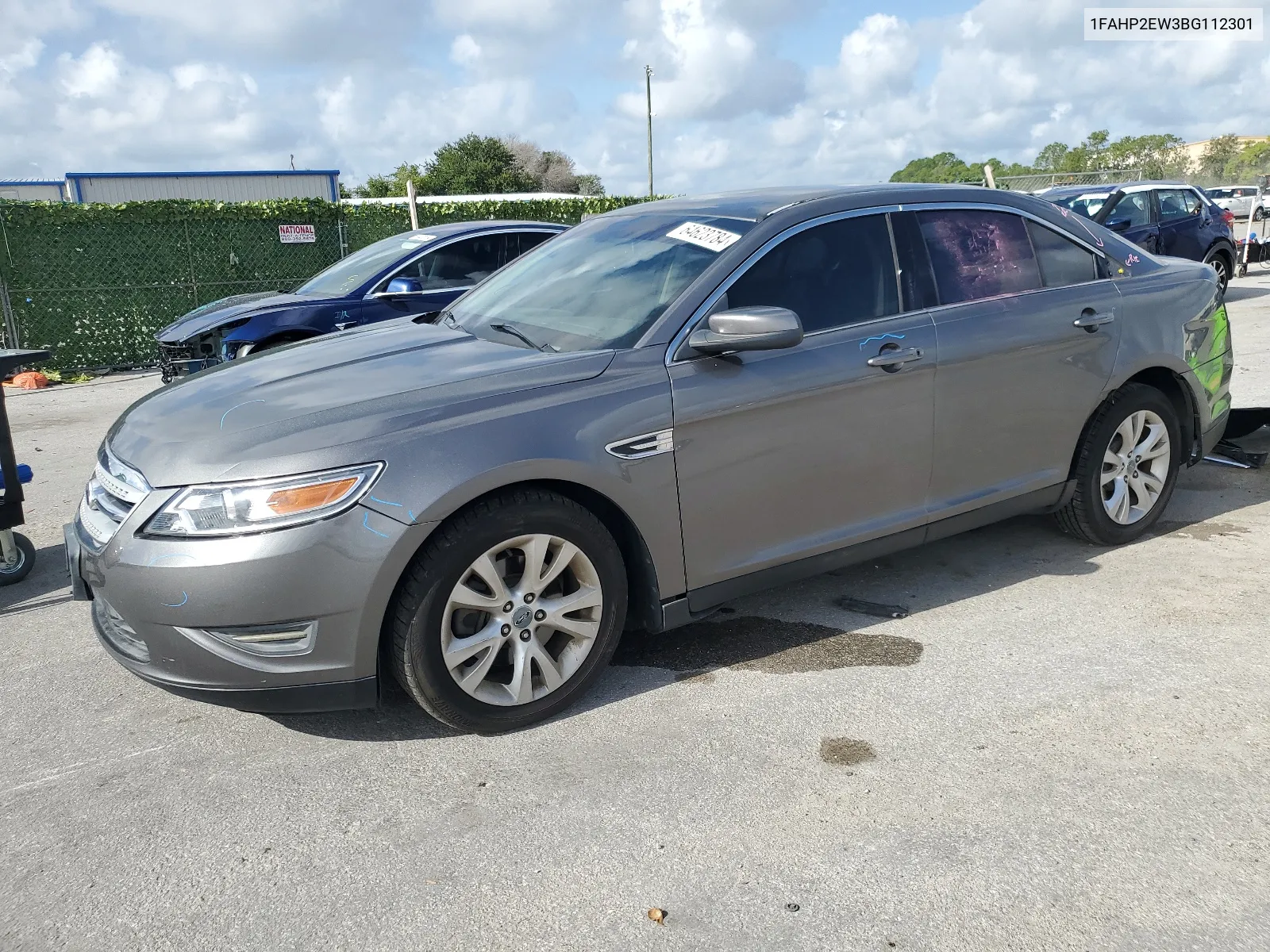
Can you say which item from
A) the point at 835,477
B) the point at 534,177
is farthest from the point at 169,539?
the point at 534,177

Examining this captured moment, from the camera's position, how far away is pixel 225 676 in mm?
3018

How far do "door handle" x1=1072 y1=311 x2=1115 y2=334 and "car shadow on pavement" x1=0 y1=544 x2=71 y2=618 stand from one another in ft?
14.8

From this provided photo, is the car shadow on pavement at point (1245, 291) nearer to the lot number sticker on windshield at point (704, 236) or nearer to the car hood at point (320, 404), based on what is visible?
the lot number sticker on windshield at point (704, 236)

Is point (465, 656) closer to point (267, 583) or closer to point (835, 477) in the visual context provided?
point (267, 583)

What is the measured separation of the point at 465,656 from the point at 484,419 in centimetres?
73

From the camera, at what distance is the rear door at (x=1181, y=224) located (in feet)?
47.9

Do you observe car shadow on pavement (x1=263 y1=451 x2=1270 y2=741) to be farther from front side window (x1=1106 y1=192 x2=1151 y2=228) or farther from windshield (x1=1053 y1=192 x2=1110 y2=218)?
front side window (x1=1106 y1=192 x2=1151 y2=228)

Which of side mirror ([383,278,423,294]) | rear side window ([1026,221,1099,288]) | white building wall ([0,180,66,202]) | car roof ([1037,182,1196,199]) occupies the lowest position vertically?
rear side window ([1026,221,1099,288])

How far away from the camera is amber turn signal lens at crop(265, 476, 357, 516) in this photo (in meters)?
2.93

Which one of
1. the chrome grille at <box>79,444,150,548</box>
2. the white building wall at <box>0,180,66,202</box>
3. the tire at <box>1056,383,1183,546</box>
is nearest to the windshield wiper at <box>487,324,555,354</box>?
the chrome grille at <box>79,444,150,548</box>

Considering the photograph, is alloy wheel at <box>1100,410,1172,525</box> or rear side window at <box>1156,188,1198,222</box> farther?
rear side window at <box>1156,188,1198,222</box>

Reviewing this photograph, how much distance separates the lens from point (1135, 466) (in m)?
4.87

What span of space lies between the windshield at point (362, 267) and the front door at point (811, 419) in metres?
5.97

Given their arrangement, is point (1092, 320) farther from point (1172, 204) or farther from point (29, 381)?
point (29, 381)
